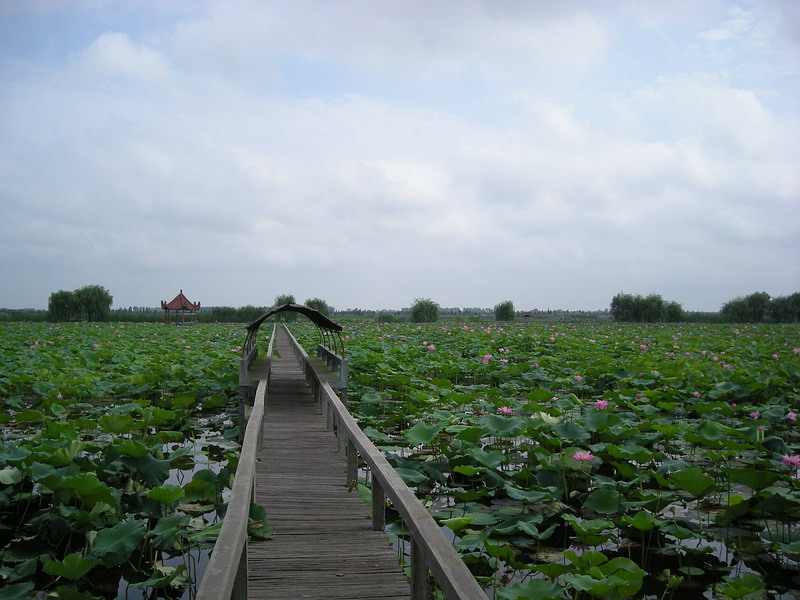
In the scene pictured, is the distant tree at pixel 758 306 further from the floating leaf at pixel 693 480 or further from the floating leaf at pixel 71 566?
the floating leaf at pixel 71 566

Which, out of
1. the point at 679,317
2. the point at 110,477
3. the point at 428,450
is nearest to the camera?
the point at 110,477

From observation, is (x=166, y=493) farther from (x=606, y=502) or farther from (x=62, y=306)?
(x=62, y=306)

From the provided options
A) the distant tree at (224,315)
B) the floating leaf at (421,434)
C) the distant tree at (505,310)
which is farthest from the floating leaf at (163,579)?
the distant tree at (224,315)

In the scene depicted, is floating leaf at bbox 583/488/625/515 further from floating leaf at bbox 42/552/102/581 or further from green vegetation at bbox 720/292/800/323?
green vegetation at bbox 720/292/800/323

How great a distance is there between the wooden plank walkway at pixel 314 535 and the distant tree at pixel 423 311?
33912 millimetres

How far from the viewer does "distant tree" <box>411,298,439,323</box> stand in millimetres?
39344

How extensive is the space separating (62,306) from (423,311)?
22.6 m

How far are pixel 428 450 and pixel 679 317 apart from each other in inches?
1594

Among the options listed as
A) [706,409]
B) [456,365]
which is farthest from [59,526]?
[456,365]

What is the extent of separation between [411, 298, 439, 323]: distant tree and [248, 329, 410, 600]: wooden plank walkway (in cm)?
3391

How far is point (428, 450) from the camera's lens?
5055 mm

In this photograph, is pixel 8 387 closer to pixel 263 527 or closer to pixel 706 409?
pixel 263 527

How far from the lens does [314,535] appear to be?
10.4ft

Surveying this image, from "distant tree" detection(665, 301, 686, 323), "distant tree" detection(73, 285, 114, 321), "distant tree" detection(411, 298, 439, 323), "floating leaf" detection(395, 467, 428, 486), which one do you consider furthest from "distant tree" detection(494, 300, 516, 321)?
"floating leaf" detection(395, 467, 428, 486)
